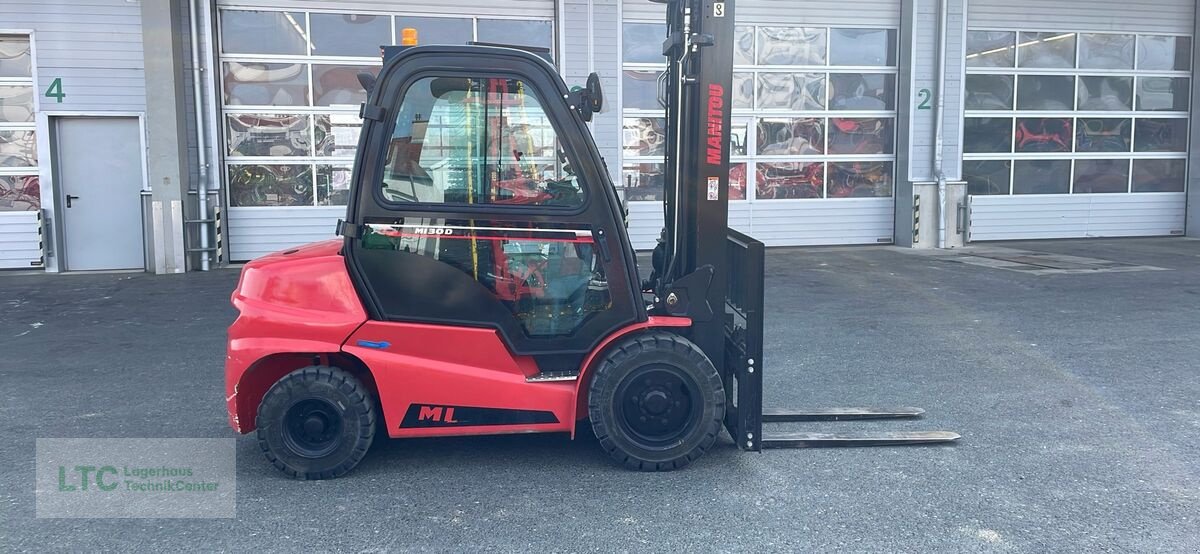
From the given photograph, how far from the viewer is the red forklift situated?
455 cm

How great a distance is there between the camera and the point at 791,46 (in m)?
16.8

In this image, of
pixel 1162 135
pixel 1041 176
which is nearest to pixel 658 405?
pixel 1041 176

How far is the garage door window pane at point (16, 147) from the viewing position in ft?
45.4

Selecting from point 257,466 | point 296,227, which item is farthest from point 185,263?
point 257,466

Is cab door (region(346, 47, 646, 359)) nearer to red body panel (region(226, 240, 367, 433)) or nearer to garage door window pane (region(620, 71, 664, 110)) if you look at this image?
red body panel (region(226, 240, 367, 433))

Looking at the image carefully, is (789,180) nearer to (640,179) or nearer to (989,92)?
(640,179)

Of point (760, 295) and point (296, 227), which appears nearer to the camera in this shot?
point (760, 295)

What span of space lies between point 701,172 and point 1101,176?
16.6 m

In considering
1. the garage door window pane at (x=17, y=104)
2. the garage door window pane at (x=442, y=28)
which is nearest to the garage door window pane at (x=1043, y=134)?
the garage door window pane at (x=442, y=28)

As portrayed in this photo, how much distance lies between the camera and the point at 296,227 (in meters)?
15.0

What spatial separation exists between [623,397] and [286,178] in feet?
38.9

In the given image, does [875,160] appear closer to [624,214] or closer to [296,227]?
[296,227]

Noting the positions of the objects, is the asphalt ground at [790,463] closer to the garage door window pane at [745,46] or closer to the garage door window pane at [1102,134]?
the garage door window pane at [745,46]
